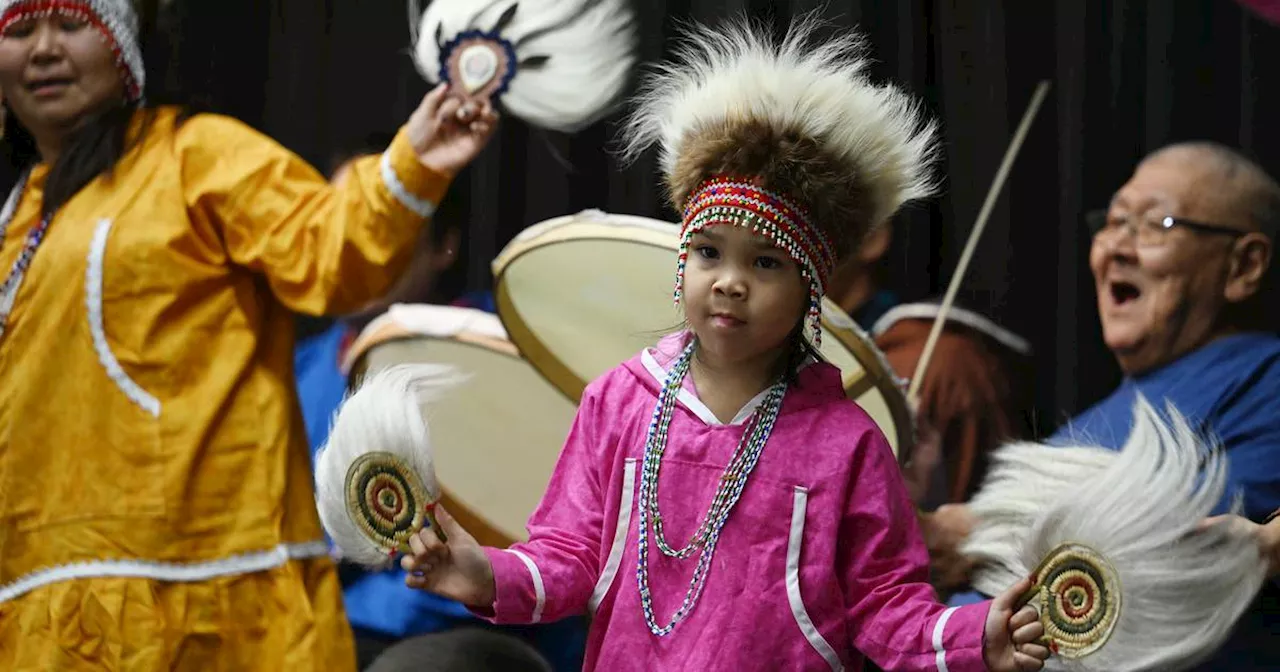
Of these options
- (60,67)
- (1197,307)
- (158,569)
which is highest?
(60,67)

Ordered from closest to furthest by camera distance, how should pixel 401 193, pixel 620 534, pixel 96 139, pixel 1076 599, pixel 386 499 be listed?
pixel 1076 599
pixel 386 499
pixel 620 534
pixel 401 193
pixel 96 139

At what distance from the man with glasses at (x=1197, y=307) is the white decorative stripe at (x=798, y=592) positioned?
2.37ft

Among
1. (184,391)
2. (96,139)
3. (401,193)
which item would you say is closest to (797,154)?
(401,193)

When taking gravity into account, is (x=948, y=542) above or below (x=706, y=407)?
below

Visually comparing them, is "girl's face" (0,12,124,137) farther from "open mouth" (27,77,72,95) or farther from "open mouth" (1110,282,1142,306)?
"open mouth" (1110,282,1142,306)

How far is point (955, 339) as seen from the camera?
2291mm

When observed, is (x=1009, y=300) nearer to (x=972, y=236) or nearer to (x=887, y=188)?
(x=972, y=236)

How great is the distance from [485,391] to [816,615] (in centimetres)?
102

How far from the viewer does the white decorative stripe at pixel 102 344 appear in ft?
7.14

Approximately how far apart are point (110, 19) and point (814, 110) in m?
1.37

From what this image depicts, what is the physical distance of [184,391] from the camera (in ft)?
7.16

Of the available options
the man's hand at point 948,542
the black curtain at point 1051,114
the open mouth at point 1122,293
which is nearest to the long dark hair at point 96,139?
the black curtain at point 1051,114

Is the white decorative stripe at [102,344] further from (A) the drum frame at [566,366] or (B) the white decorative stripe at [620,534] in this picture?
(B) the white decorative stripe at [620,534]

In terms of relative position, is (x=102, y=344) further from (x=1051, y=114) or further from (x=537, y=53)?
(x=1051, y=114)
